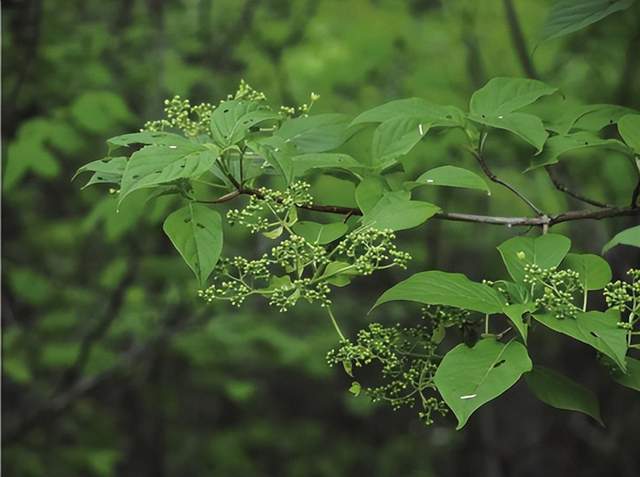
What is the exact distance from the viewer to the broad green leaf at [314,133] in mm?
1575

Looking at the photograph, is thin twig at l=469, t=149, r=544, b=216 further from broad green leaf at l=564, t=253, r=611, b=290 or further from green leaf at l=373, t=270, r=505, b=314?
green leaf at l=373, t=270, r=505, b=314

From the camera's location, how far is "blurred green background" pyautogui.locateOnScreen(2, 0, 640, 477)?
3.86 m

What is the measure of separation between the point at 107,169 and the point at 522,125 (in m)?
0.64

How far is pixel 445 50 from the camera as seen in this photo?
471cm

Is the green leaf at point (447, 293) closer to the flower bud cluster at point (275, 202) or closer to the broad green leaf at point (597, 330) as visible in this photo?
the broad green leaf at point (597, 330)

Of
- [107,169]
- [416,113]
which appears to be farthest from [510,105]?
[107,169]

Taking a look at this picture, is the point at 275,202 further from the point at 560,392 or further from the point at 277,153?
the point at 560,392

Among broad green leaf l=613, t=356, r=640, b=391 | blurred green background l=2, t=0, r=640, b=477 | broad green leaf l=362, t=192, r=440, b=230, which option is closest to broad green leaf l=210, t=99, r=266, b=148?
broad green leaf l=362, t=192, r=440, b=230

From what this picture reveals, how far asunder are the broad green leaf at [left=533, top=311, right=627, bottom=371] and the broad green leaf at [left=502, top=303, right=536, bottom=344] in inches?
0.7

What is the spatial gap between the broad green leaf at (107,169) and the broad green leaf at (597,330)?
0.66m

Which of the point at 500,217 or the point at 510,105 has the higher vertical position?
the point at 510,105

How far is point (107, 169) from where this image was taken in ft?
4.74

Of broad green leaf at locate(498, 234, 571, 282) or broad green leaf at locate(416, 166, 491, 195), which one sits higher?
broad green leaf at locate(416, 166, 491, 195)

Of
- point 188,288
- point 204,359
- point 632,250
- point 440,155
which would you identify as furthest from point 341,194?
point 204,359
